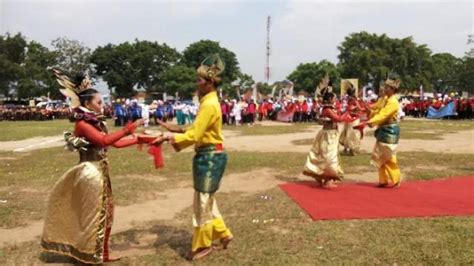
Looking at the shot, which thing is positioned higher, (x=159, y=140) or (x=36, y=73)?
(x=36, y=73)

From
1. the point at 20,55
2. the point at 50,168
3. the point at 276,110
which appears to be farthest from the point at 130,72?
the point at 50,168

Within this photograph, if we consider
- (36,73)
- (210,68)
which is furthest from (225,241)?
(36,73)

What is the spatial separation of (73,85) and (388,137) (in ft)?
19.7

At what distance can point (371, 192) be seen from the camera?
28.8 feet

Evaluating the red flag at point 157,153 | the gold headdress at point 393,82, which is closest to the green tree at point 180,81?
the gold headdress at point 393,82

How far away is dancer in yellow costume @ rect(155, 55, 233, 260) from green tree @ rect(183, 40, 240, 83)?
6891 centimetres

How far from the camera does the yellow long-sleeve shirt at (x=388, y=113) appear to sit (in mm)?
9047

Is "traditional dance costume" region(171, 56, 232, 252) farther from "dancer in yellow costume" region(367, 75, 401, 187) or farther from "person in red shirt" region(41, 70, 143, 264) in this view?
"dancer in yellow costume" region(367, 75, 401, 187)

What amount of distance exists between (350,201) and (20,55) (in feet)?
180

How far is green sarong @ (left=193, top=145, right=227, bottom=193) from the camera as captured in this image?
5.54m

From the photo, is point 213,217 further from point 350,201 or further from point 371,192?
point 371,192

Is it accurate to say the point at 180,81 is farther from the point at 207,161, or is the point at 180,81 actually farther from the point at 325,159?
the point at 207,161

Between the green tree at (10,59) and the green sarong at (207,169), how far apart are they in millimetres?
50078

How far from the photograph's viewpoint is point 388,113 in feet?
29.7
